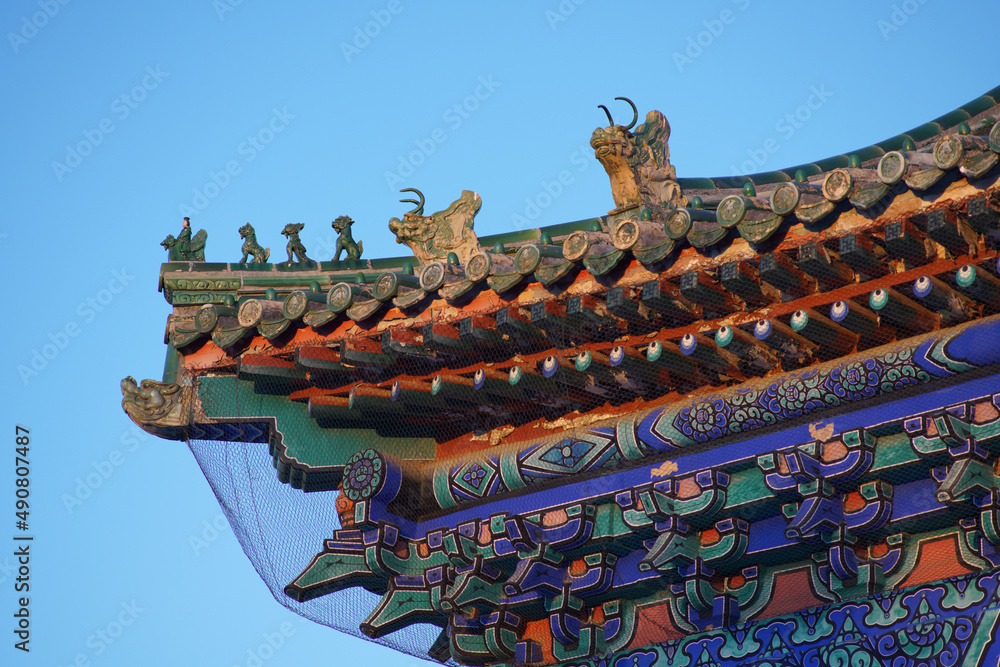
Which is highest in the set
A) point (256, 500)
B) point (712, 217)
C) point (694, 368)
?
point (712, 217)

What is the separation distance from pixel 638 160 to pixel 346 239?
2.80 m

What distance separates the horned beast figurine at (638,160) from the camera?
8031mm

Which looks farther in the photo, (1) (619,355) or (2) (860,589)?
(1) (619,355)

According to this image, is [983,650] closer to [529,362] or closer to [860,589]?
[860,589]

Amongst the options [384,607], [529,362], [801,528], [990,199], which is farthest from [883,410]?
[384,607]

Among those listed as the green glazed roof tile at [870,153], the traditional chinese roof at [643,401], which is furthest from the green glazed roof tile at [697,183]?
the traditional chinese roof at [643,401]

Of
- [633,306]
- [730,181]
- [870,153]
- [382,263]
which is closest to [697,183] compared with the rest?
[730,181]

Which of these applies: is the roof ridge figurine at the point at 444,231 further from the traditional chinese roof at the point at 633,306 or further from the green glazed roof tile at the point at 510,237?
the green glazed roof tile at the point at 510,237

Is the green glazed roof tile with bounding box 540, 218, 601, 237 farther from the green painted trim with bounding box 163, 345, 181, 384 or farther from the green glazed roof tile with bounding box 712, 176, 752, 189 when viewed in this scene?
the green painted trim with bounding box 163, 345, 181, 384

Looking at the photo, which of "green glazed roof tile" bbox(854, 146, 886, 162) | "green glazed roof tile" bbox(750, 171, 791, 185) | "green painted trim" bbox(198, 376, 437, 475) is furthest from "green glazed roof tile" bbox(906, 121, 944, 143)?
"green painted trim" bbox(198, 376, 437, 475)

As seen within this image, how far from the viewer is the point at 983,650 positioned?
6352 millimetres

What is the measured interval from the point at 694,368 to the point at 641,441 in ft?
1.62

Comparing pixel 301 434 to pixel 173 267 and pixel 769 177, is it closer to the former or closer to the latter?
pixel 173 267

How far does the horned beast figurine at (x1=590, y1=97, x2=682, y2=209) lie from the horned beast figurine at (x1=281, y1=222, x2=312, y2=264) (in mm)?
2684
